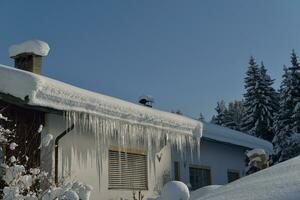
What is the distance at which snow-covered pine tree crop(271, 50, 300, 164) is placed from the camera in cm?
2430

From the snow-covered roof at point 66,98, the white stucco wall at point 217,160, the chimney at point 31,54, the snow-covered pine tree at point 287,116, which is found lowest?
the white stucco wall at point 217,160

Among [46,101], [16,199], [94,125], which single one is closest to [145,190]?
[94,125]

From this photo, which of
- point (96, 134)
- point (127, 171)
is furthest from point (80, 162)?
point (127, 171)

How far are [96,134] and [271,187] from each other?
6218 millimetres

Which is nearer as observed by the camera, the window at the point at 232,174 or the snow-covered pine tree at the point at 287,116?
the window at the point at 232,174

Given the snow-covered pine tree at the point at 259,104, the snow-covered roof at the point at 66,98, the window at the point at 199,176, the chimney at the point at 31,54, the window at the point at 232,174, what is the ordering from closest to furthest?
the snow-covered roof at the point at 66,98 < the chimney at the point at 31,54 < the window at the point at 199,176 < the window at the point at 232,174 < the snow-covered pine tree at the point at 259,104

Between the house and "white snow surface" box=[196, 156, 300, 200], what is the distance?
440 centimetres

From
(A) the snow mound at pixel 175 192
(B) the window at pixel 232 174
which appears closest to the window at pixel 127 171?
(A) the snow mound at pixel 175 192

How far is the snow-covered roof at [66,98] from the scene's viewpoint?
23.4 ft

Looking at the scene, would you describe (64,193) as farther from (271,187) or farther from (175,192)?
(271,187)

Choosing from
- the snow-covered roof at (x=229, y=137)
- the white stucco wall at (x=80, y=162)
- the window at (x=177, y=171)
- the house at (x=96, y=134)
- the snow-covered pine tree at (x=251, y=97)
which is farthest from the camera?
the snow-covered pine tree at (x=251, y=97)

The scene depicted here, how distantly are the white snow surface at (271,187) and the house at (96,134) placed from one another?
14.4 feet

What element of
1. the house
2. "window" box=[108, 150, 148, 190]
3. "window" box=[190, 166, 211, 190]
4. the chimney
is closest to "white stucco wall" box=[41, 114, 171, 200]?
the house

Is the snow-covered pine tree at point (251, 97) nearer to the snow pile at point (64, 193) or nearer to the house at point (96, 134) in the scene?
the house at point (96, 134)
